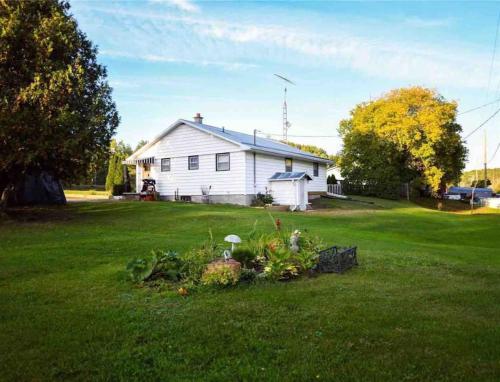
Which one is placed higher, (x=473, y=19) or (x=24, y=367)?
(x=473, y=19)

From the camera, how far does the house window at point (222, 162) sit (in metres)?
24.3

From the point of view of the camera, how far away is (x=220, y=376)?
3393mm

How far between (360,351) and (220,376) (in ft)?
4.31

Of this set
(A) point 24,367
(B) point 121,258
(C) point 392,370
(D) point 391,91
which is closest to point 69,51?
(B) point 121,258

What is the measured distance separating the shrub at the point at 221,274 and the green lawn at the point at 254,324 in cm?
19

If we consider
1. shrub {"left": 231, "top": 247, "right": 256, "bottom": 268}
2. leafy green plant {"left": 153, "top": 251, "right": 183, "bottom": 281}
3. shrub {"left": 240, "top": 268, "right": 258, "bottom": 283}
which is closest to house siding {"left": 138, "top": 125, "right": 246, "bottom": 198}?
shrub {"left": 231, "top": 247, "right": 256, "bottom": 268}

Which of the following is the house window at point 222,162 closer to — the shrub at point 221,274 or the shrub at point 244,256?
the shrub at point 244,256

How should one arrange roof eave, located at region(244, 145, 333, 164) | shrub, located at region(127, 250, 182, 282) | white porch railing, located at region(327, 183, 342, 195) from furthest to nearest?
white porch railing, located at region(327, 183, 342, 195), roof eave, located at region(244, 145, 333, 164), shrub, located at region(127, 250, 182, 282)

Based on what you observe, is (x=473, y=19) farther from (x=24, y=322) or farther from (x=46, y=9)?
(x=24, y=322)

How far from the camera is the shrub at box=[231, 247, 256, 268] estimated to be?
7001 millimetres

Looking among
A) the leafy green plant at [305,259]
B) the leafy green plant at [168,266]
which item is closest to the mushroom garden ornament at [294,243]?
the leafy green plant at [305,259]

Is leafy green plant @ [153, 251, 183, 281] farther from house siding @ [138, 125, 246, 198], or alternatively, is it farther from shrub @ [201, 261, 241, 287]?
house siding @ [138, 125, 246, 198]

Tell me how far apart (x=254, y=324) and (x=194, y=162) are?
21.7 m

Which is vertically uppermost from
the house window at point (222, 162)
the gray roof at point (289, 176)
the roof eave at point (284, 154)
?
the roof eave at point (284, 154)
